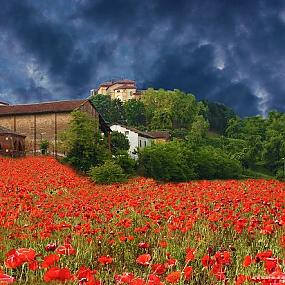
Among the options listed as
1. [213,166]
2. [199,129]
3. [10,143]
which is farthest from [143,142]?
[213,166]

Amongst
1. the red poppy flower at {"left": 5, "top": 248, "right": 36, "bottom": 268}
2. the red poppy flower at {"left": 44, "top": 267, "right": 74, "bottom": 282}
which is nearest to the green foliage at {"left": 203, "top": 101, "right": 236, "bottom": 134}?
the red poppy flower at {"left": 5, "top": 248, "right": 36, "bottom": 268}

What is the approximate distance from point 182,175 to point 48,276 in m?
39.1

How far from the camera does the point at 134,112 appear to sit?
10956 centimetres

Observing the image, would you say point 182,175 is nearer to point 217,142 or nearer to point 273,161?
point 273,161

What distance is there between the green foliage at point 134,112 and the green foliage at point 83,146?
65295 millimetres

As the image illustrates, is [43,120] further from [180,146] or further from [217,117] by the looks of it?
[217,117]

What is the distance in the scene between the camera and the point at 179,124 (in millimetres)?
112938

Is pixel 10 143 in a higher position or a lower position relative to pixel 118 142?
lower

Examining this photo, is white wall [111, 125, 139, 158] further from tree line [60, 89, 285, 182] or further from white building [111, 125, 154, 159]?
tree line [60, 89, 285, 182]

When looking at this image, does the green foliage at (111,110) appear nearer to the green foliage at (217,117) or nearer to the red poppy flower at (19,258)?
the green foliage at (217,117)

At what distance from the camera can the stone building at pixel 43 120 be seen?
55.8 metres

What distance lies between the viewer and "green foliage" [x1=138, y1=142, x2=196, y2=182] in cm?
4125

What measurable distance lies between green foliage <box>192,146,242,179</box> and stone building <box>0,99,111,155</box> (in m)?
14.3

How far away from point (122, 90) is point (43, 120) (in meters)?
79.4
